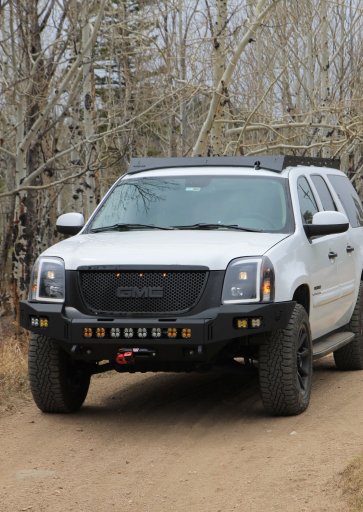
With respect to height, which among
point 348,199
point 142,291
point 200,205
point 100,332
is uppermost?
point 200,205

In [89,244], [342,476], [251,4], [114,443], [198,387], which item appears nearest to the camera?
[342,476]

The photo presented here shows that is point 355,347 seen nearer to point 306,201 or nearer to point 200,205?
point 306,201

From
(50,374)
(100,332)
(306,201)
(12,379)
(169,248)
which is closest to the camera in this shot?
(100,332)

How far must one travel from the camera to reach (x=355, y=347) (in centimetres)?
995

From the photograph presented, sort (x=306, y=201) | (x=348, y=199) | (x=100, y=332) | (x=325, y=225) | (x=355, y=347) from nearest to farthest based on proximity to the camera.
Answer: (x=100, y=332), (x=325, y=225), (x=306, y=201), (x=355, y=347), (x=348, y=199)

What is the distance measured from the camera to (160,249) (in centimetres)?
739

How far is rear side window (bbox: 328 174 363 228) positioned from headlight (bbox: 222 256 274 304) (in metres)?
3.12

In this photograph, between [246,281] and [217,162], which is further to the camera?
[217,162]

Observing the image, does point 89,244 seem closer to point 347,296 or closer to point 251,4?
point 347,296

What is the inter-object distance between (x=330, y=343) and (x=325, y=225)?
121 centimetres

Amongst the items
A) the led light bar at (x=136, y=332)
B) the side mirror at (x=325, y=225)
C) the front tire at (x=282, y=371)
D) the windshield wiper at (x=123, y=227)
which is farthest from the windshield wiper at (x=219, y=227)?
the led light bar at (x=136, y=332)

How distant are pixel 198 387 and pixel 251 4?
988 cm

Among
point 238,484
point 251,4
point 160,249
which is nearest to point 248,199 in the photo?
point 160,249


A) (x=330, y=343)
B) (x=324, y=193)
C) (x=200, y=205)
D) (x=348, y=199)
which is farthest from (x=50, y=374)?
(x=348, y=199)
